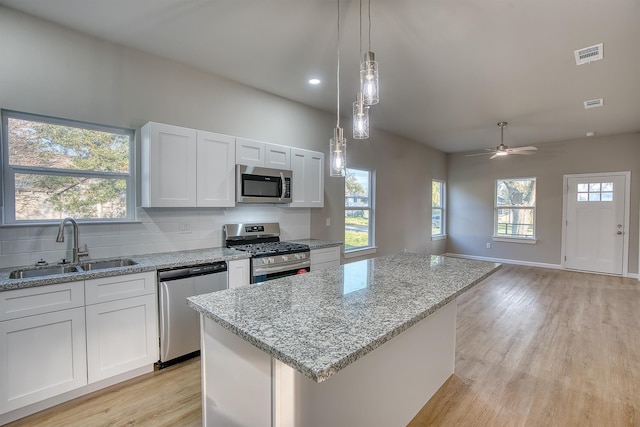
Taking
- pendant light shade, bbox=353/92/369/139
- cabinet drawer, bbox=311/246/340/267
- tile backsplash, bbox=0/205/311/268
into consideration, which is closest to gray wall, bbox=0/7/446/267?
tile backsplash, bbox=0/205/311/268

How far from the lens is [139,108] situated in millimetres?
2930

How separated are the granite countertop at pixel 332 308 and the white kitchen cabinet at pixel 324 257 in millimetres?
1488

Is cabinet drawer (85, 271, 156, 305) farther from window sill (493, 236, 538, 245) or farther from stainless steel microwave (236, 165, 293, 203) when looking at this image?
window sill (493, 236, 538, 245)

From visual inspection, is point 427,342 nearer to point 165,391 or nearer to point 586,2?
point 165,391

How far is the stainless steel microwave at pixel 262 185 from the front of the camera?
132 inches

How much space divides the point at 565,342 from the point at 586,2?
305 centimetres

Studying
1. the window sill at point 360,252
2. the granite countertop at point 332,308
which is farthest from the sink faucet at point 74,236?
the window sill at point 360,252

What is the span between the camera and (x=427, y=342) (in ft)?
7.01

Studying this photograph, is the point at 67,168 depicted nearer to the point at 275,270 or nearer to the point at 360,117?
the point at 275,270

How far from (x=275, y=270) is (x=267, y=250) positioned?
0.75 ft

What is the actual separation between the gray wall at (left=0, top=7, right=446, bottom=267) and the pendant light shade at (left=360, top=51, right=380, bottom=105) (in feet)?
7.14

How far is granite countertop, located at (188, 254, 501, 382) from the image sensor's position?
103 centimetres

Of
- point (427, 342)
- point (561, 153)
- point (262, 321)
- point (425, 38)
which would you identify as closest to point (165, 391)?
point (262, 321)

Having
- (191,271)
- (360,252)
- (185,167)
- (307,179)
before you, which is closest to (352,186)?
(360,252)
